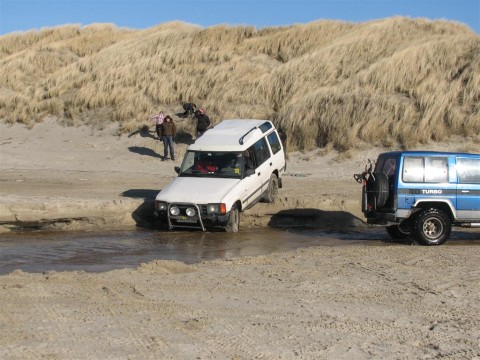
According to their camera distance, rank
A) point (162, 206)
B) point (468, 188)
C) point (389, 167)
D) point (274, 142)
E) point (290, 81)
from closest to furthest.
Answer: point (468, 188)
point (389, 167)
point (162, 206)
point (274, 142)
point (290, 81)

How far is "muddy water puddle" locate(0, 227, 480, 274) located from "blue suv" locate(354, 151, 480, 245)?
34.5 inches

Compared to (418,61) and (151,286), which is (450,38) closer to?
(418,61)

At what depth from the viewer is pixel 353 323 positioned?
920 cm

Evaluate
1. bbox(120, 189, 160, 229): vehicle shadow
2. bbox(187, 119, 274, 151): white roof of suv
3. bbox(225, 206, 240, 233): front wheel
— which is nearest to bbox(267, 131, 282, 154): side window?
bbox(187, 119, 274, 151): white roof of suv

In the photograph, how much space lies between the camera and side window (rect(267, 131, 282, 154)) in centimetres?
1919

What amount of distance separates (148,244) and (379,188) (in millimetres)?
4585

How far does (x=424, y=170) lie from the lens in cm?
1465

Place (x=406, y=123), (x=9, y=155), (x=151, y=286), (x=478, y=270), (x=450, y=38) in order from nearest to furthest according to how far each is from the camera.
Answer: (x=151, y=286) < (x=478, y=270) < (x=406, y=123) < (x=9, y=155) < (x=450, y=38)

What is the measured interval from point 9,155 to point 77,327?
21236mm

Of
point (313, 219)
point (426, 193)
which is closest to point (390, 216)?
point (426, 193)

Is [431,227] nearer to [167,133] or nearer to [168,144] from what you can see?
[167,133]

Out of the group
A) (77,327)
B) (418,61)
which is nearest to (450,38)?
(418,61)

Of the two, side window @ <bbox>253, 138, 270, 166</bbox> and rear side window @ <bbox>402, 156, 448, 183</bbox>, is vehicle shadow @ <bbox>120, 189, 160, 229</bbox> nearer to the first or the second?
side window @ <bbox>253, 138, 270, 166</bbox>

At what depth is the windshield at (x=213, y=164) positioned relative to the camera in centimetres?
1747
